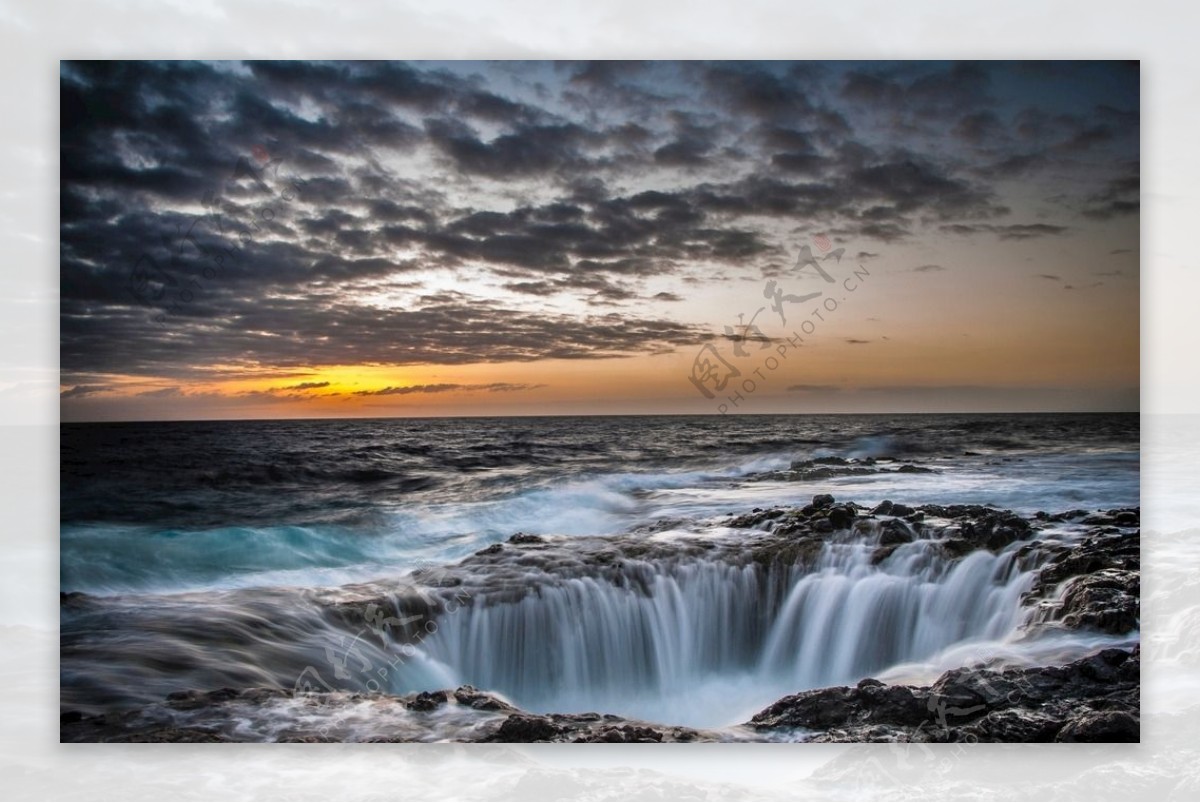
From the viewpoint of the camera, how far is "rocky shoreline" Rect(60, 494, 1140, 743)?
2.72 m

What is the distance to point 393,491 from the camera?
2.93m

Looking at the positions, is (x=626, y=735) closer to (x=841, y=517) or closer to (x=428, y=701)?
(x=428, y=701)

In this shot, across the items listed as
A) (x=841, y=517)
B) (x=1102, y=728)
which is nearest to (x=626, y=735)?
(x=841, y=517)

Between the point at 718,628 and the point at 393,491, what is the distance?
143cm

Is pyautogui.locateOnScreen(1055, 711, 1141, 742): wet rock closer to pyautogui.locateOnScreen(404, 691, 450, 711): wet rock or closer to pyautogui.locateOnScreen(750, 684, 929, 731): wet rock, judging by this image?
pyautogui.locateOnScreen(750, 684, 929, 731): wet rock

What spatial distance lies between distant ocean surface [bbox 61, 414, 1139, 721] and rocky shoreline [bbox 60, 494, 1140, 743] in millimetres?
72

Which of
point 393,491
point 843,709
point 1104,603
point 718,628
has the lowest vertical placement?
point 843,709

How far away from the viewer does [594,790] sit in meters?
2.73

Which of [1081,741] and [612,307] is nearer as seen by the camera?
[1081,741]

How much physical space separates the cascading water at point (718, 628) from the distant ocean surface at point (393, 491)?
12 centimetres

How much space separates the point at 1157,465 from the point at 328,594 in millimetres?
3281

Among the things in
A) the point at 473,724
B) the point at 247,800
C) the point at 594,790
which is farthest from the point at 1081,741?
the point at 247,800

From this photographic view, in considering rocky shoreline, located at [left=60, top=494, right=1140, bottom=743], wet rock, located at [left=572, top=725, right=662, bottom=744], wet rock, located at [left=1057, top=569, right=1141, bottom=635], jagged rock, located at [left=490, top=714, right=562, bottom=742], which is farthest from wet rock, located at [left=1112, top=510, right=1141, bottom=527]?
jagged rock, located at [left=490, top=714, right=562, bottom=742]

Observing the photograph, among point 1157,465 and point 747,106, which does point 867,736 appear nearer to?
point 1157,465
